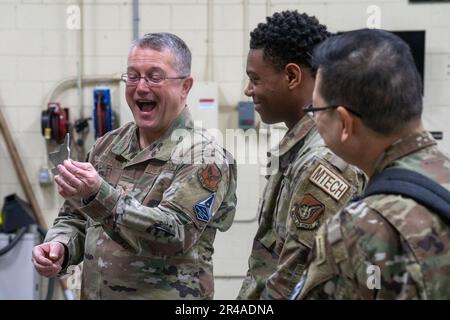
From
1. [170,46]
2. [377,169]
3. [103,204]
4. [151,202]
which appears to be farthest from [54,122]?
[377,169]

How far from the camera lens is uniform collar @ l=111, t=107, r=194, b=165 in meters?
1.85

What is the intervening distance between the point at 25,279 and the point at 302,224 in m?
2.76

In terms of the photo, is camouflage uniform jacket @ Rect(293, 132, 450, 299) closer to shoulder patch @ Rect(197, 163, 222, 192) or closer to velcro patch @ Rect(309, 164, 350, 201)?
velcro patch @ Rect(309, 164, 350, 201)

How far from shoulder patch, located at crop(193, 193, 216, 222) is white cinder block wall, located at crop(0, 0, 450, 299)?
1981mm

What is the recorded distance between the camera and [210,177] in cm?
178

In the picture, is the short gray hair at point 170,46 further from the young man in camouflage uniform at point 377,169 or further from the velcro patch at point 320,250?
the velcro patch at point 320,250

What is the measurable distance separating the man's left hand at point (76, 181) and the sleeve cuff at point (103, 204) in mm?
16

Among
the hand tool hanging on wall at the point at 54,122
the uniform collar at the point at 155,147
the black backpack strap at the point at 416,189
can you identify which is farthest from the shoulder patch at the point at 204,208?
the hand tool hanging on wall at the point at 54,122

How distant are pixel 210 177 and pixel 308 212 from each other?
0.48 meters

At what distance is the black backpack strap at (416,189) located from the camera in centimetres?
99

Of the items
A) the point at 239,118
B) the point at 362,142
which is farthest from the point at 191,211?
the point at 239,118

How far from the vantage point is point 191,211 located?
5.64 feet

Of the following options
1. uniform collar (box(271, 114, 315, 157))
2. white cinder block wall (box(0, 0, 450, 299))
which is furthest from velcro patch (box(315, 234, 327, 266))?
white cinder block wall (box(0, 0, 450, 299))

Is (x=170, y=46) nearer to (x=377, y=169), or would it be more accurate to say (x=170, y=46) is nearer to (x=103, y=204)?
(x=103, y=204)
